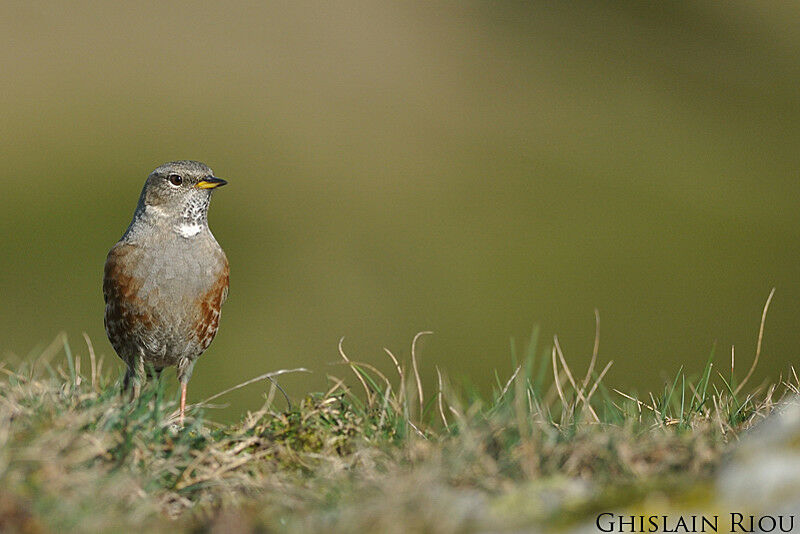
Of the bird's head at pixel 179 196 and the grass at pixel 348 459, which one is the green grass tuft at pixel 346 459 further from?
the bird's head at pixel 179 196

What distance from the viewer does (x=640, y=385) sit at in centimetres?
2220

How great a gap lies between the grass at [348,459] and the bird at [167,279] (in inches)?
72.0

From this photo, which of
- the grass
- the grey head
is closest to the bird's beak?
the grey head

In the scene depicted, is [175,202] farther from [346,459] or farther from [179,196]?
[346,459]

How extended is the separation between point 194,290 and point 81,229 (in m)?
22.3

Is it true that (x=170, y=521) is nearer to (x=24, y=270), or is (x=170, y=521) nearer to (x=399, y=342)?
(x=399, y=342)

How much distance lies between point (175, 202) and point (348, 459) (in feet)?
12.7

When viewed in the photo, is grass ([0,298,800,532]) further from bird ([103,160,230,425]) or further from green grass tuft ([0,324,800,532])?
bird ([103,160,230,425])

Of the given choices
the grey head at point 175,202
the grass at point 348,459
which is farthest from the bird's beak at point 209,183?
the grass at point 348,459

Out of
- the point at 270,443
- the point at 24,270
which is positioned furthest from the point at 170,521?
the point at 24,270

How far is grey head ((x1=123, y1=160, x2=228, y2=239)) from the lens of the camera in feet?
27.2

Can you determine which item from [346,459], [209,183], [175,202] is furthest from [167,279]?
[346,459]

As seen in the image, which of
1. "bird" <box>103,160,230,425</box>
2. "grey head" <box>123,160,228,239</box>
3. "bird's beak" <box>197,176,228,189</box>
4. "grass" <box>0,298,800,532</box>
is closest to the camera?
"grass" <box>0,298,800,532</box>

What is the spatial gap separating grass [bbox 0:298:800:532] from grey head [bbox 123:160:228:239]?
7.64 feet
